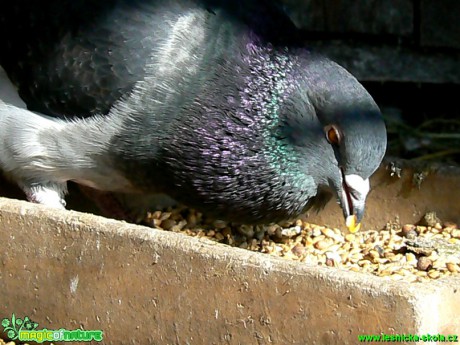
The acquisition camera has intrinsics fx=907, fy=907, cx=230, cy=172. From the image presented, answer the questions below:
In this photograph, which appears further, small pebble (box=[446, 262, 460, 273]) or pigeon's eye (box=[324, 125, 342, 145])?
small pebble (box=[446, 262, 460, 273])

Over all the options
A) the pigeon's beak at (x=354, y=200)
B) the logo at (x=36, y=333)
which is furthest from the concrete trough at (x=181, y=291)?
the pigeon's beak at (x=354, y=200)

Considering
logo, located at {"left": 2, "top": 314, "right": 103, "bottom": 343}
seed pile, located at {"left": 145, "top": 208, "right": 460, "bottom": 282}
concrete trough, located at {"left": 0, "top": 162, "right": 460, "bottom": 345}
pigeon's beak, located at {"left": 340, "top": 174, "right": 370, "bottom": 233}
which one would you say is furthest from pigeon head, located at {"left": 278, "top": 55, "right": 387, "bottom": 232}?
logo, located at {"left": 2, "top": 314, "right": 103, "bottom": 343}

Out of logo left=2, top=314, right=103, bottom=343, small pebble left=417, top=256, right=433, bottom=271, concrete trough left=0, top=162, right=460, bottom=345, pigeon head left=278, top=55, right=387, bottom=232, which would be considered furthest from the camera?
small pebble left=417, top=256, right=433, bottom=271

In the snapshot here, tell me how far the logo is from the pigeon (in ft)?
2.82

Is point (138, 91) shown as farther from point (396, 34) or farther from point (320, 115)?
point (396, 34)

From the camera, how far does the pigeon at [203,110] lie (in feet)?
13.7

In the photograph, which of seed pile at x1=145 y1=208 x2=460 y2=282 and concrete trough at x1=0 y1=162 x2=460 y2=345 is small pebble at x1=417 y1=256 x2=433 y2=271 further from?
concrete trough at x1=0 y1=162 x2=460 y2=345

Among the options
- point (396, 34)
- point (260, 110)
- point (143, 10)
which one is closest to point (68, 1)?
point (143, 10)

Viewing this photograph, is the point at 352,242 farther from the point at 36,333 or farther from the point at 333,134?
the point at 36,333

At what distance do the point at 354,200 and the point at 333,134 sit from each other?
0.32 metres

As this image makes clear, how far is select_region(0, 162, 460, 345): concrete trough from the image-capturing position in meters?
3.05

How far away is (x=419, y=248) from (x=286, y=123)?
3.16ft

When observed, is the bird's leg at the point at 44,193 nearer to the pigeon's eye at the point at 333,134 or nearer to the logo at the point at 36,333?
the logo at the point at 36,333

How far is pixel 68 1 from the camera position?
176 inches
